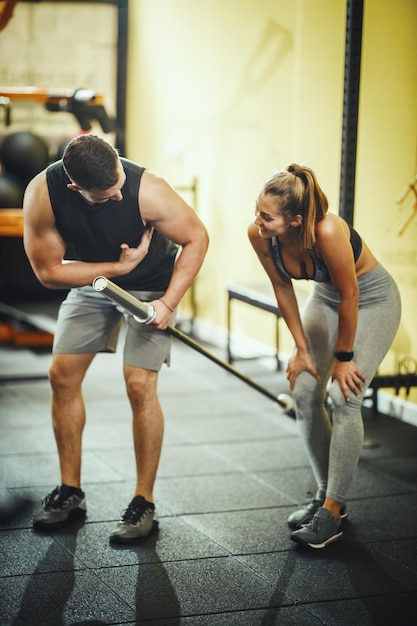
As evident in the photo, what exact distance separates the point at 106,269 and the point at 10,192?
2.99m

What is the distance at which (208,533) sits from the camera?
2779 millimetres

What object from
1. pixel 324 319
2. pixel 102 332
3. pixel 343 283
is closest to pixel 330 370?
pixel 324 319

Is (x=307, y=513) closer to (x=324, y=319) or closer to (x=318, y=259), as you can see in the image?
(x=324, y=319)

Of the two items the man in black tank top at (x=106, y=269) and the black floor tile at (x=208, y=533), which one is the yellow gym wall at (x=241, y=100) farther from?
the black floor tile at (x=208, y=533)

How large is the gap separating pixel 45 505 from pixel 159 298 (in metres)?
0.77

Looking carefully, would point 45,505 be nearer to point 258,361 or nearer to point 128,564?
point 128,564

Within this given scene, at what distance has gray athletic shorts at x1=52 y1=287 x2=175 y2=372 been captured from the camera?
2.74 m

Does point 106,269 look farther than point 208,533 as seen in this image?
No

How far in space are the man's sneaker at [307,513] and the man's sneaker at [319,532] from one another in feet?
0.33

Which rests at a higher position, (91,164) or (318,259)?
(91,164)

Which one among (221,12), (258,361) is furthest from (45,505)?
(221,12)

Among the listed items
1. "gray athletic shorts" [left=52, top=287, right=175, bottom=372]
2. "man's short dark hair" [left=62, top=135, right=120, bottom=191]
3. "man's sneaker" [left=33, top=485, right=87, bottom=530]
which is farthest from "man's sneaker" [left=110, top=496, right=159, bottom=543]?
"man's short dark hair" [left=62, top=135, right=120, bottom=191]

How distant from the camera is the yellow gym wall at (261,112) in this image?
3.92 m

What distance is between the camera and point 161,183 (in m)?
2.63
